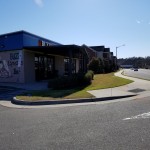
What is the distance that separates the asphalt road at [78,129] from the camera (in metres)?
5.81

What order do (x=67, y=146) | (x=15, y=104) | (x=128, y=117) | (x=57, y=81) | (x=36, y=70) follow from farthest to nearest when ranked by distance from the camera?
1. (x=36, y=70)
2. (x=57, y=81)
3. (x=15, y=104)
4. (x=128, y=117)
5. (x=67, y=146)

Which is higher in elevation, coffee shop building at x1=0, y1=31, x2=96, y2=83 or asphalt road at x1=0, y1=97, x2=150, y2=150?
coffee shop building at x1=0, y1=31, x2=96, y2=83

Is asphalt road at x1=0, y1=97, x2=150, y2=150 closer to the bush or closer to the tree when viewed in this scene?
the bush

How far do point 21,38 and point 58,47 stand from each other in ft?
11.1

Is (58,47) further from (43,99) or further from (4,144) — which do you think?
(4,144)

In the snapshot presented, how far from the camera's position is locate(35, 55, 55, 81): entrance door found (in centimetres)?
2626

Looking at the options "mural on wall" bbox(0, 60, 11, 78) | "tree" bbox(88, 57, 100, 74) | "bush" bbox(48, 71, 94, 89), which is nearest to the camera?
"bush" bbox(48, 71, 94, 89)

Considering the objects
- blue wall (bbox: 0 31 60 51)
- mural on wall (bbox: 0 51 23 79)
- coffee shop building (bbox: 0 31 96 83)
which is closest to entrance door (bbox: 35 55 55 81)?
coffee shop building (bbox: 0 31 96 83)

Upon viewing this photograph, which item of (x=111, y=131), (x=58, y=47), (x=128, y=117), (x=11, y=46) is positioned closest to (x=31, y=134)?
(x=111, y=131)

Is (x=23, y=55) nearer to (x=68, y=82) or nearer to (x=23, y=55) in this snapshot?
(x=23, y=55)

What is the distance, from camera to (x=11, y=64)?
23953 mm

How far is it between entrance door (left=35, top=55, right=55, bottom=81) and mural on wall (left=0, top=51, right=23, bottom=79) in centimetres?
275

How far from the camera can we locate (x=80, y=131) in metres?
6.95

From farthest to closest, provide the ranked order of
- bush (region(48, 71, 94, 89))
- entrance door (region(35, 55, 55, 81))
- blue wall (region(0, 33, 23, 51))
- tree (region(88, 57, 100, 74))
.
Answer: tree (region(88, 57, 100, 74))
entrance door (region(35, 55, 55, 81))
blue wall (region(0, 33, 23, 51))
bush (region(48, 71, 94, 89))
